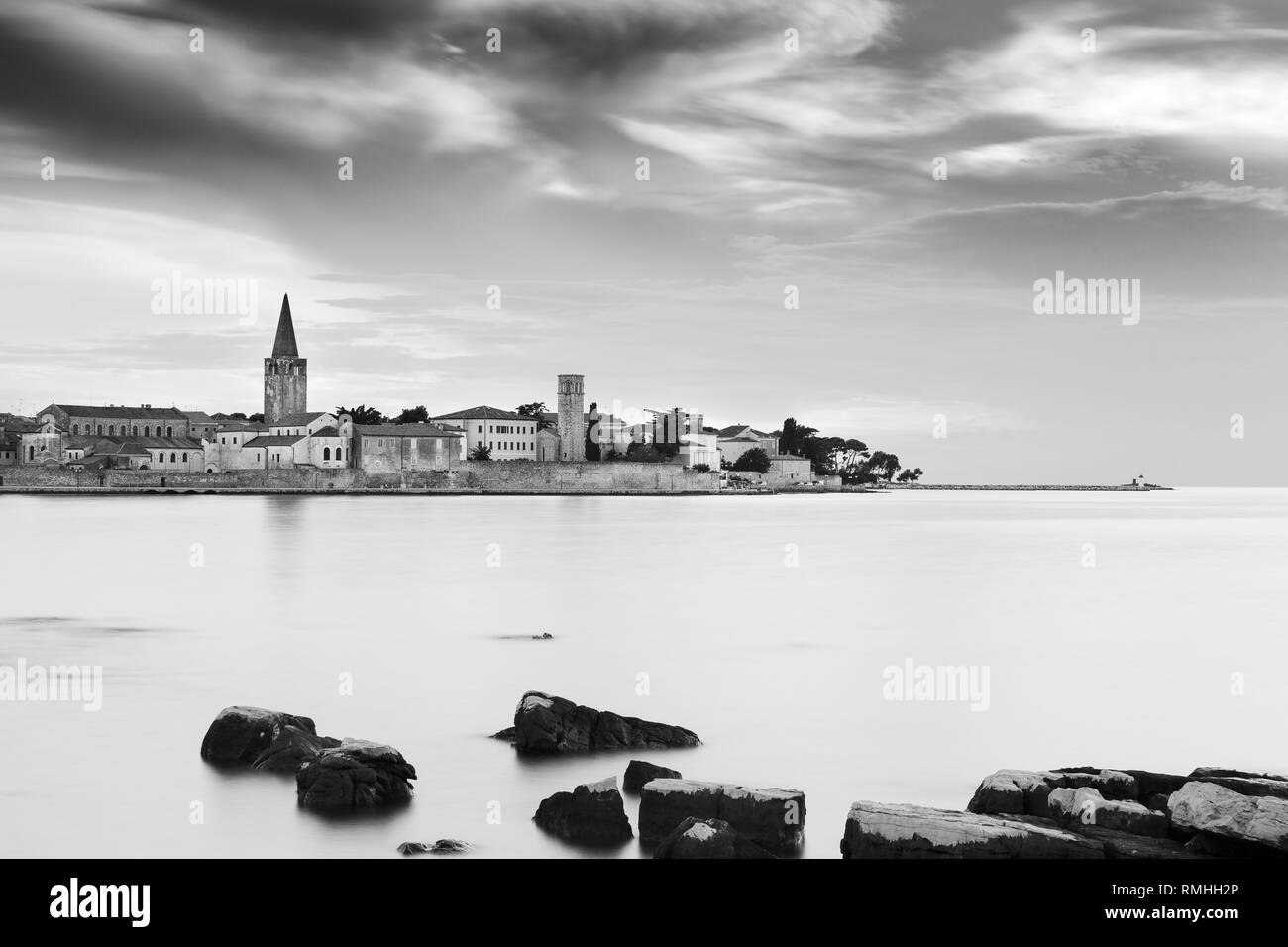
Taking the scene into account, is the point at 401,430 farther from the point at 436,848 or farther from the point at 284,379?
the point at 436,848

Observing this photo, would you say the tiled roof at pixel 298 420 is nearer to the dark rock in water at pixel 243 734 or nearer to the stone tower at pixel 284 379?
the stone tower at pixel 284 379

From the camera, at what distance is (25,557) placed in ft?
102

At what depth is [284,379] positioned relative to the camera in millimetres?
92188

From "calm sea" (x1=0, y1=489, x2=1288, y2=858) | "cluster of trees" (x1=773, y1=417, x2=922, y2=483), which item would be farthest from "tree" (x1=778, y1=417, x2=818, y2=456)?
"calm sea" (x1=0, y1=489, x2=1288, y2=858)

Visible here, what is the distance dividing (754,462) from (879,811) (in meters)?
104

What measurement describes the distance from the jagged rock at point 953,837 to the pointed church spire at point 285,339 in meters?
90.9

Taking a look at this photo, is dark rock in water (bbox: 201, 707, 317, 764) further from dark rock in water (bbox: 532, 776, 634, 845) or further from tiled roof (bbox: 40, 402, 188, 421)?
tiled roof (bbox: 40, 402, 188, 421)

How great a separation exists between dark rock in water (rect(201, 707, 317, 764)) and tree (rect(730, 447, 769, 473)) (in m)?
101

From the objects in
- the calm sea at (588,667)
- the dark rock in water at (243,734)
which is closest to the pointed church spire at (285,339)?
the calm sea at (588,667)

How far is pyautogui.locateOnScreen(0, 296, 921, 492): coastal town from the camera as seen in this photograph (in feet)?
272

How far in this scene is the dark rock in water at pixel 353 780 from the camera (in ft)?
26.7
